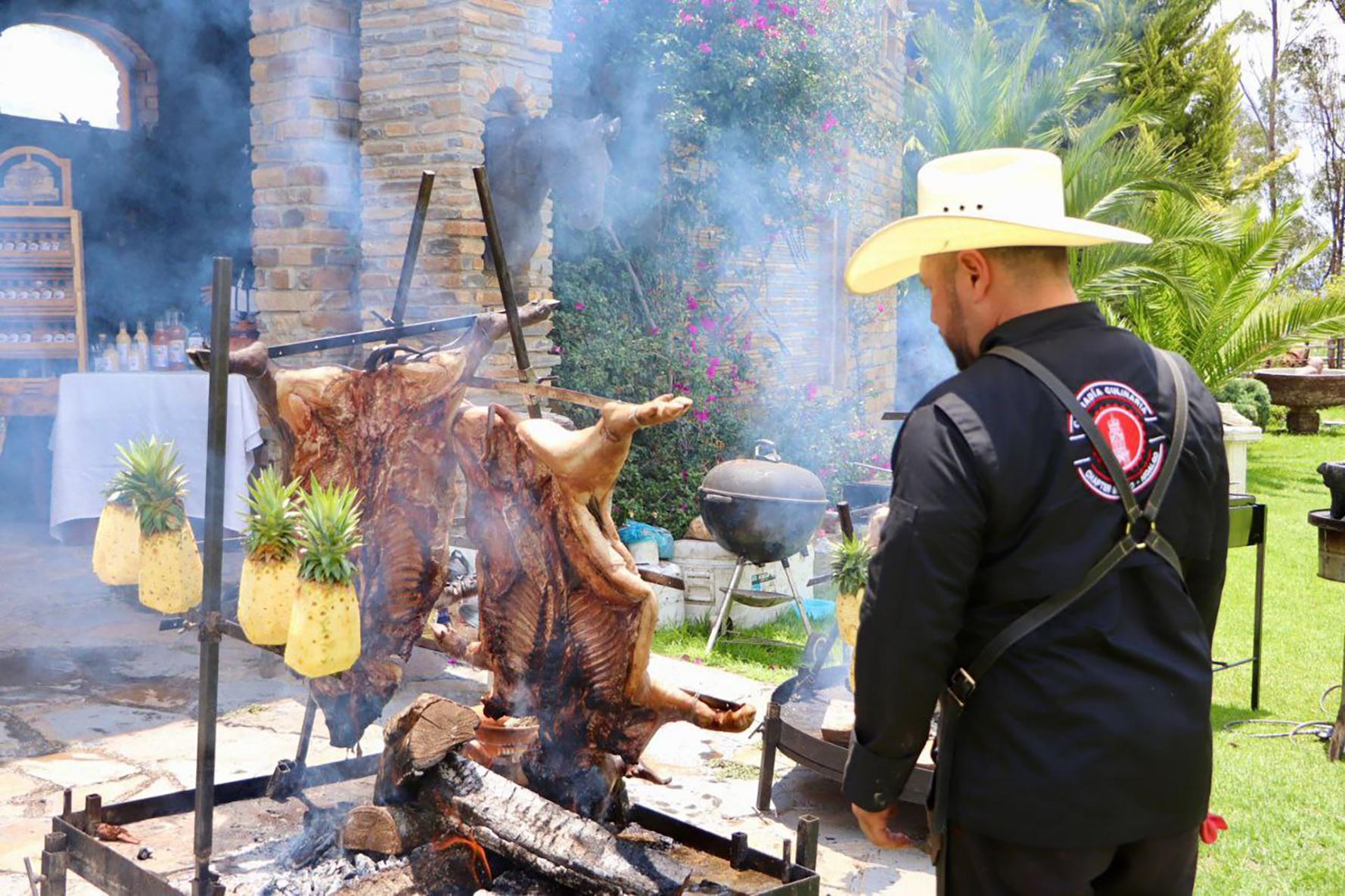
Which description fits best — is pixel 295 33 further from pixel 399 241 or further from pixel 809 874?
pixel 809 874

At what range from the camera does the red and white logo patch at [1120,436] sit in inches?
90.4

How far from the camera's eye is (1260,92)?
123ft

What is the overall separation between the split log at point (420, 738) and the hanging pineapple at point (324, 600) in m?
0.39

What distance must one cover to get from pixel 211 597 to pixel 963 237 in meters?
1.94

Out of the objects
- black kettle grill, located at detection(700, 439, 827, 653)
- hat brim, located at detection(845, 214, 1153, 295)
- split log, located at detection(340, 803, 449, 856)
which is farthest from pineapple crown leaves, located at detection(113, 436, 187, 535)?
black kettle grill, located at detection(700, 439, 827, 653)

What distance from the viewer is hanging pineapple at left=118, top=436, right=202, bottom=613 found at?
10.7 feet

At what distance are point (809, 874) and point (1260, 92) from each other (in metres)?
40.8

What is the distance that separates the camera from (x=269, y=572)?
2916mm

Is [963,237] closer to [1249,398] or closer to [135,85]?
[135,85]

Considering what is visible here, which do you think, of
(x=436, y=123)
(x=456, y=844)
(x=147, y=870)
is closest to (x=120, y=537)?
(x=147, y=870)

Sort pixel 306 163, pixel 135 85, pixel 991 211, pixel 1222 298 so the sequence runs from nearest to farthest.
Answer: pixel 991 211 < pixel 306 163 < pixel 135 85 < pixel 1222 298

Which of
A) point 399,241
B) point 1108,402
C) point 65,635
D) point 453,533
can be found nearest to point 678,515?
point 453,533

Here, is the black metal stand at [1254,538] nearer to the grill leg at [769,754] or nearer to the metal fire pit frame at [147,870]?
the grill leg at [769,754]

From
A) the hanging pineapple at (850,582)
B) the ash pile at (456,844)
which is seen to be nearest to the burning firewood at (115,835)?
the ash pile at (456,844)
